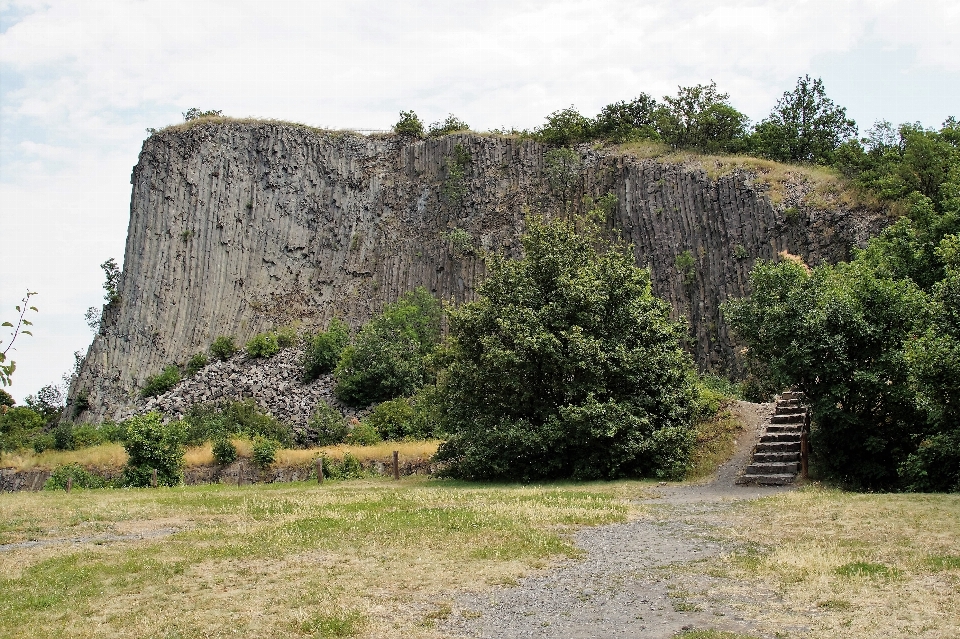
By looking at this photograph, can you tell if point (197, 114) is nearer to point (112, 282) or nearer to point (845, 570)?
point (112, 282)

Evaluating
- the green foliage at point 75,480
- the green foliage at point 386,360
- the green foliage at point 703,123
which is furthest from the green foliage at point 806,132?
the green foliage at point 75,480

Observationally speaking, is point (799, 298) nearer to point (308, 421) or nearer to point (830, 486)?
point (830, 486)

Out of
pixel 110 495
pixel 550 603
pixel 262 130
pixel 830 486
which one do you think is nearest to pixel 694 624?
pixel 550 603

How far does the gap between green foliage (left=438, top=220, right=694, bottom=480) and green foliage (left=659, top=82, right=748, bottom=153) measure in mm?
24615

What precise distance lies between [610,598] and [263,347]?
43.0m

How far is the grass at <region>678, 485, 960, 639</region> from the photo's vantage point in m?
7.34

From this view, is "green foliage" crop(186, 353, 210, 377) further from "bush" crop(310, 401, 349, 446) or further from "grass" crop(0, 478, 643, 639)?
"grass" crop(0, 478, 643, 639)

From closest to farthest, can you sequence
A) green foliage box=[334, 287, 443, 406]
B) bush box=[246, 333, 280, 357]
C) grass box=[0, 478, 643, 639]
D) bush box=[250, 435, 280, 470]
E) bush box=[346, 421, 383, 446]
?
grass box=[0, 478, 643, 639] → bush box=[250, 435, 280, 470] → bush box=[346, 421, 383, 446] → green foliage box=[334, 287, 443, 406] → bush box=[246, 333, 280, 357]

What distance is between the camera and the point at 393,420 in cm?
3744

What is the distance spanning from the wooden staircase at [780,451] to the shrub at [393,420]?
56.7ft

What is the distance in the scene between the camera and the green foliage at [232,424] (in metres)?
37.4

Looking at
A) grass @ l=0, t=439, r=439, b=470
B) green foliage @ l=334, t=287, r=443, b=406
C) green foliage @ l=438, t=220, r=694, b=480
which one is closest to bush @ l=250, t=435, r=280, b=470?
grass @ l=0, t=439, r=439, b=470

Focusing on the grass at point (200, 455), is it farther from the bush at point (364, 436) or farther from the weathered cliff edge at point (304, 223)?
the weathered cliff edge at point (304, 223)

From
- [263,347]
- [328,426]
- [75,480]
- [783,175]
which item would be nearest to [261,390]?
[263,347]
